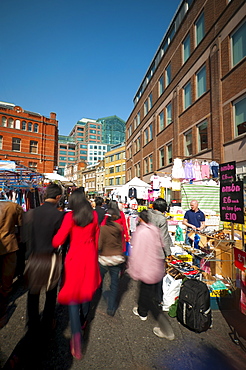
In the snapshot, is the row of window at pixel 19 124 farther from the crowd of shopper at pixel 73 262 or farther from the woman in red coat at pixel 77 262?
the woman in red coat at pixel 77 262

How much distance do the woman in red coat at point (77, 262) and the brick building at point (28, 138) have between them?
28562mm

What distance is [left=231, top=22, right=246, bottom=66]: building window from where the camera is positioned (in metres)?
9.67

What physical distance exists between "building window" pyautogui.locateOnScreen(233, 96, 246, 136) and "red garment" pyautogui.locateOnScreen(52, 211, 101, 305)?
10.5 meters

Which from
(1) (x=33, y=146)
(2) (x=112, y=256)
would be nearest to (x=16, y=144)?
(1) (x=33, y=146)

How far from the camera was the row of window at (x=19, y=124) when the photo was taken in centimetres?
2852

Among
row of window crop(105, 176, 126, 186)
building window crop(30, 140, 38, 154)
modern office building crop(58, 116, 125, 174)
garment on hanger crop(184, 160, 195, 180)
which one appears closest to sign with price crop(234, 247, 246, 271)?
garment on hanger crop(184, 160, 195, 180)

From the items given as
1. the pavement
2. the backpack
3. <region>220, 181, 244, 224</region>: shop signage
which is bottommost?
the pavement

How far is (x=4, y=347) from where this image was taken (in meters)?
2.67

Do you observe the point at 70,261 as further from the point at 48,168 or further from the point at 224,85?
the point at 48,168

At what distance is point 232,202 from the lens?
4.29 meters

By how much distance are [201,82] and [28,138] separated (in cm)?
2635

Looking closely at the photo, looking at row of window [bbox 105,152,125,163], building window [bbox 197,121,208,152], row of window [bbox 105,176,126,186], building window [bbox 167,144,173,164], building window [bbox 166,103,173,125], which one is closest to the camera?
building window [bbox 197,121,208,152]

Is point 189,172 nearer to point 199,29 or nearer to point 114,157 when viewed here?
point 199,29

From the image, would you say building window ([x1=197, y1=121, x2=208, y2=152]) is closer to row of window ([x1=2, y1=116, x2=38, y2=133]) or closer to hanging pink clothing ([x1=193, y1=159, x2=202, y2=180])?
hanging pink clothing ([x1=193, y1=159, x2=202, y2=180])
